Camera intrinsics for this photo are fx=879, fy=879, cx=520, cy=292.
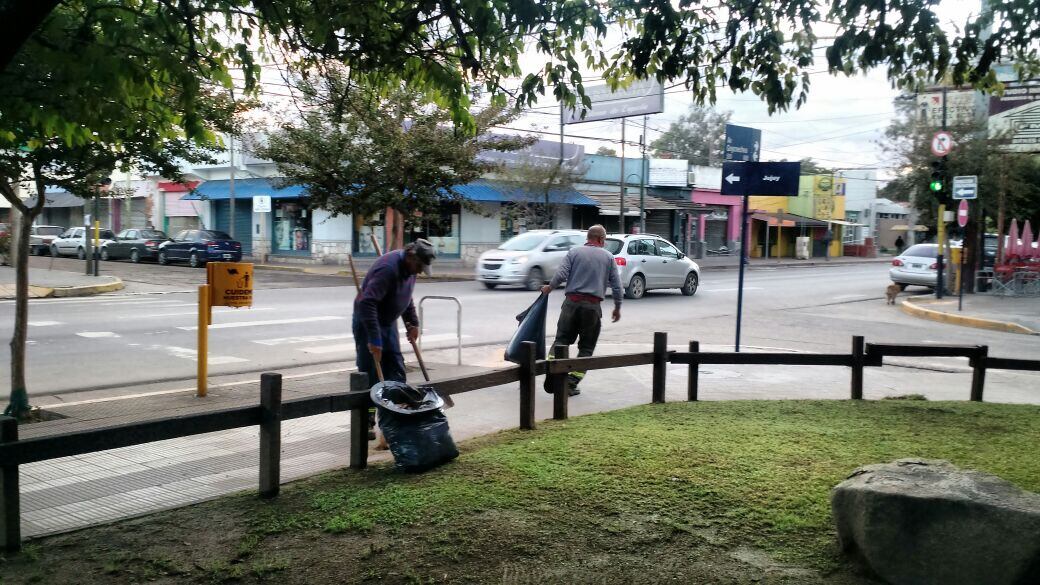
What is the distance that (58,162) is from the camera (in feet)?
29.8

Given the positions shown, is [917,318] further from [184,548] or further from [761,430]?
[184,548]

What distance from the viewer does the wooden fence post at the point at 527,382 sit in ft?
22.7

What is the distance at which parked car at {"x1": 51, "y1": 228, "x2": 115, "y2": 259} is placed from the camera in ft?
130

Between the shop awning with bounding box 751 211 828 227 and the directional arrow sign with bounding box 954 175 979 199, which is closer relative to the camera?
the directional arrow sign with bounding box 954 175 979 199

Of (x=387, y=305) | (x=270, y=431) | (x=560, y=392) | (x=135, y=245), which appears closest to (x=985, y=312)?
(x=560, y=392)

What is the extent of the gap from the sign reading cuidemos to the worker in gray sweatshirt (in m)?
3.23

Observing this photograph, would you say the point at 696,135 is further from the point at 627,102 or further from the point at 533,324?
the point at 533,324

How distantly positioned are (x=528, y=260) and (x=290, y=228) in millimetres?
20706

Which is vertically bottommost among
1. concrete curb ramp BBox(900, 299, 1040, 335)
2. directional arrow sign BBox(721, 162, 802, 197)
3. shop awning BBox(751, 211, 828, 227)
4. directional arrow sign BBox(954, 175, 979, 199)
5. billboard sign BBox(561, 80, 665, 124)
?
concrete curb ramp BBox(900, 299, 1040, 335)

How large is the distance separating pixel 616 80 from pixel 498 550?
4164 mm

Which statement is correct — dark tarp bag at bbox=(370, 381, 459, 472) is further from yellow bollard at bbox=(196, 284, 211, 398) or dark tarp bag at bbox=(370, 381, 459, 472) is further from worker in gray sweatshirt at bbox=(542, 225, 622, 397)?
yellow bollard at bbox=(196, 284, 211, 398)

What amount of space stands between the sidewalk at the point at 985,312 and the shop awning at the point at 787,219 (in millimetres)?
28774

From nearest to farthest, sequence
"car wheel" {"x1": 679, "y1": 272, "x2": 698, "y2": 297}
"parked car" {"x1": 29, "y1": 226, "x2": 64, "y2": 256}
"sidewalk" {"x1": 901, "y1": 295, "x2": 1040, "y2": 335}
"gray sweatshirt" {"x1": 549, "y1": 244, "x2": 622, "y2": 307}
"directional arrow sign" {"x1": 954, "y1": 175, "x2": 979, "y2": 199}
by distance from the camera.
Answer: "gray sweatshirt" {"x1": 549, "y1": 244, "x2": 622, "y2": 307}, "sidewalk" {"x1": 901, "y1": 295, "x2": 1040, "y2": 335}, "directional arrow sign" {"x1": 954, "y1": 175, "x2": 979, "y2": 199}, "car wheel" {"x1": 679, "y1": 272, "x2": 698, "y2": 297}, "parked car" {"x1": 29, "y1": 226, "x2": 64, "y2": 256}

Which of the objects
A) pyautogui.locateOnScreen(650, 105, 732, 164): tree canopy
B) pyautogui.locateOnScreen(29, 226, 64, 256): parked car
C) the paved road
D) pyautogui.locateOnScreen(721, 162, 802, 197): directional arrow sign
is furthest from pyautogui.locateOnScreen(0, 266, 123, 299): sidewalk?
pyautogui.locateOnScreen(650, 105, 732, 164): tree canopy
